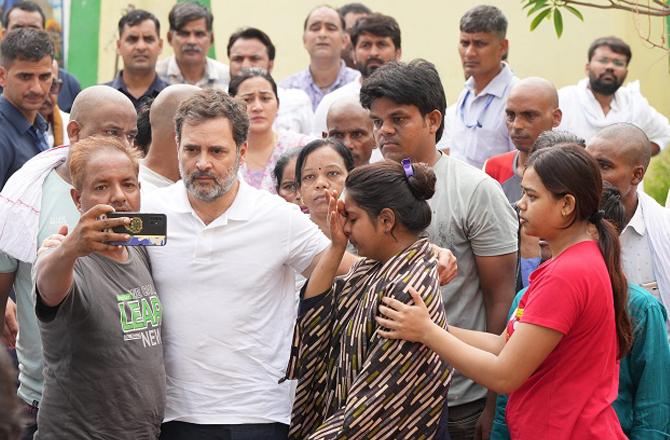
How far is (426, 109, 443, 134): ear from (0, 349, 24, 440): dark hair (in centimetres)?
281

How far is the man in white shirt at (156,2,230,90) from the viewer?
8797 millimetres

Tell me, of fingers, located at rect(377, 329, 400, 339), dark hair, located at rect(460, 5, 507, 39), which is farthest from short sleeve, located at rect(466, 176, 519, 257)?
dark hair, located at rect(460, 5, 507, 39)

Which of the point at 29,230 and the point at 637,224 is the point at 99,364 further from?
the point at 637,224

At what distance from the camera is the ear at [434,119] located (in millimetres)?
4816

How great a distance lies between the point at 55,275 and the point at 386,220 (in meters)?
1.14

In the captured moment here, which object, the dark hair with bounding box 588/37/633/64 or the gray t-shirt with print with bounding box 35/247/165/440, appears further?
the dark hair with bounding box 588/37/633/64

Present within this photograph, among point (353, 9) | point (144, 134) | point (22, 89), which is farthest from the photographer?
point (353, 9)

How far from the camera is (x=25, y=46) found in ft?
21.7

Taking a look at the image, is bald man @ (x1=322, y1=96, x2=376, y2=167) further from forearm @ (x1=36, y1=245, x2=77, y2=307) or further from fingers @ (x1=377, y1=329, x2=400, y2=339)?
forearm @ (x1=36, y1=245, x2=77, y2=307)

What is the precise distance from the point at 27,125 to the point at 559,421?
4.02 metres

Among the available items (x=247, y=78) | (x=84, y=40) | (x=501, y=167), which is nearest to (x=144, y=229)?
(x=501, y=167)

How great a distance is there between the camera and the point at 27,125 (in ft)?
22.0

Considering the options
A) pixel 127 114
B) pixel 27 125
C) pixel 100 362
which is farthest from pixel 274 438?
pixel 27 125

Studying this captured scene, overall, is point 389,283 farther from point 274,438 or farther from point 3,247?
point 3,247
